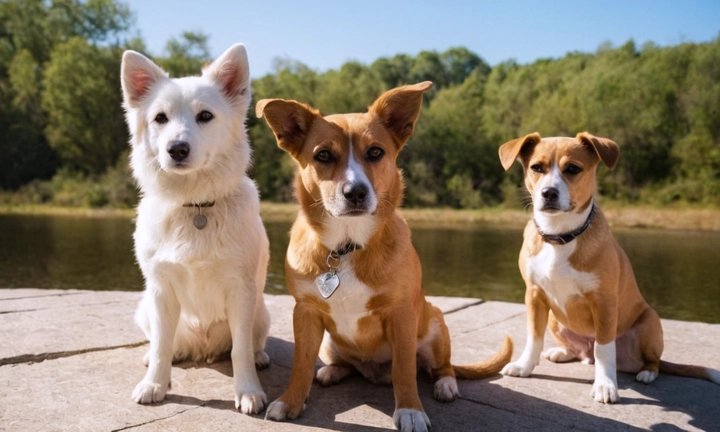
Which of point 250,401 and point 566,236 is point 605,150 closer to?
point 566,236

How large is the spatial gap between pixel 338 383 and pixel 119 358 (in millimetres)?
1758

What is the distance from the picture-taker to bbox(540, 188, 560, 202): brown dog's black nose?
12.8 feet

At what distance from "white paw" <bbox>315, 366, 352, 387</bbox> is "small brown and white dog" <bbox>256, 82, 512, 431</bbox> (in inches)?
17.0

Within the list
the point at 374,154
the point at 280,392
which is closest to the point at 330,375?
the point at 280,392

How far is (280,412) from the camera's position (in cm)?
337

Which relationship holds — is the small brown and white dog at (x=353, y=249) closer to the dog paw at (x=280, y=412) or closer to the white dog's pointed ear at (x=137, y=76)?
the dog paw at (x=280, y=412)

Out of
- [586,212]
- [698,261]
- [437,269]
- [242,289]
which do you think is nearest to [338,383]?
[242,289]

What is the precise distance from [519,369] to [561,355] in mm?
588

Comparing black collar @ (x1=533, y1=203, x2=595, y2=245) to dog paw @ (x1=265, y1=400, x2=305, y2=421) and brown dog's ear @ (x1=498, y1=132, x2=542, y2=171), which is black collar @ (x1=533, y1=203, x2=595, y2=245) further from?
dog paw @ (x1=265, y1=400, x2=305, y2=421)

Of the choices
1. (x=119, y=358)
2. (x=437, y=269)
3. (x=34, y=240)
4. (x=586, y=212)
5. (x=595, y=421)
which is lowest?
(x=34, y=240)

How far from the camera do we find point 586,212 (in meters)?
4.05

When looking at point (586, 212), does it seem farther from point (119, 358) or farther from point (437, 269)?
point (437, 269)

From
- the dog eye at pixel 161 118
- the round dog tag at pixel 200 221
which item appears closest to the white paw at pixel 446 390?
the round dog tag at pixel 200 221

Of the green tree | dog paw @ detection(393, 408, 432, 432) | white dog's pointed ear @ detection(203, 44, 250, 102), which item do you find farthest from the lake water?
the green tree
